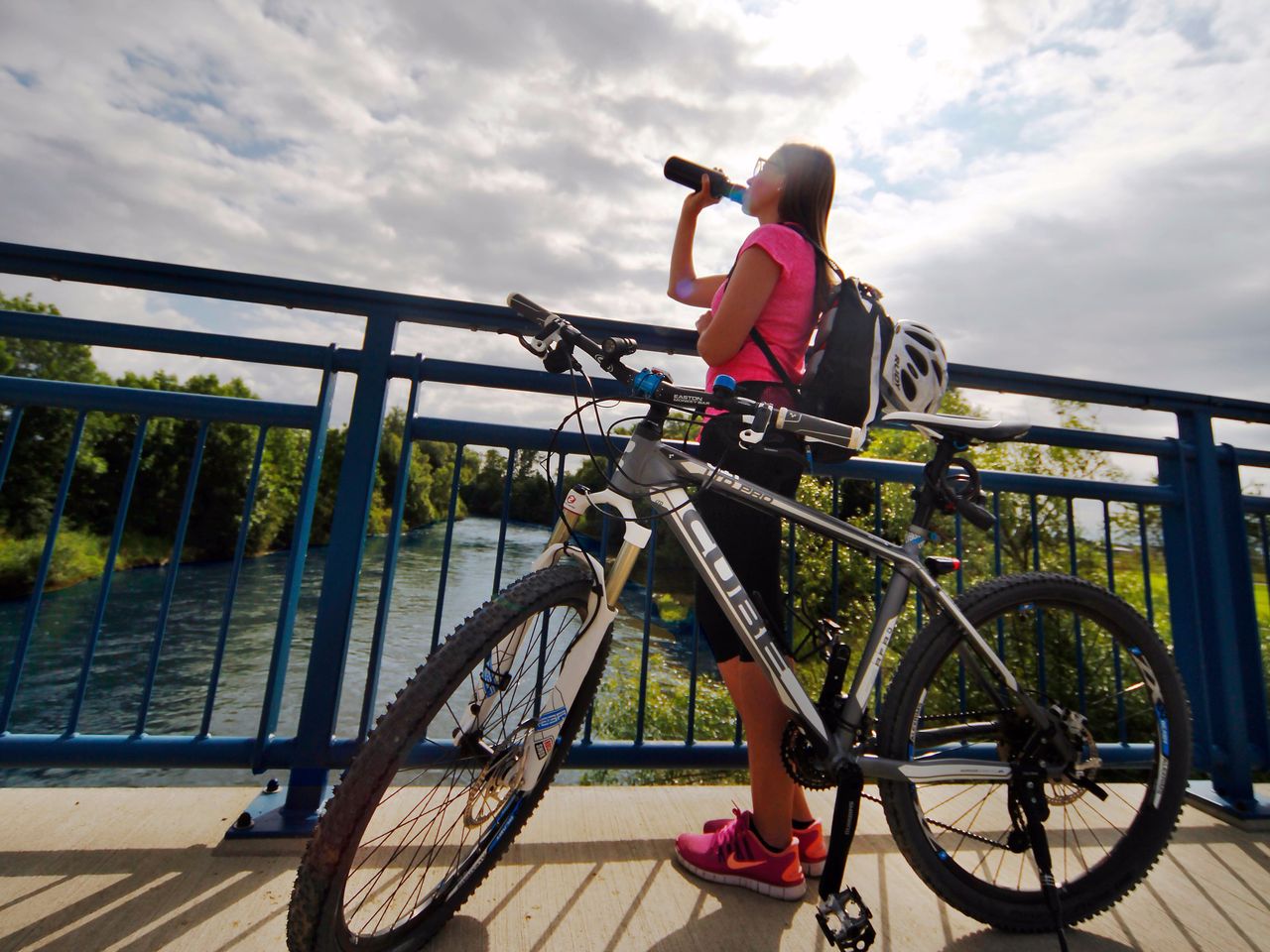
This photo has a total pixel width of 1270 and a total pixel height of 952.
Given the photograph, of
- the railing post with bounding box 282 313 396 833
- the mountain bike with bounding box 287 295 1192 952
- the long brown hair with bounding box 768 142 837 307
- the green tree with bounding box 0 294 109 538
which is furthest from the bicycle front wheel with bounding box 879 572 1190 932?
the green tree with bounding box 0 294 109 538

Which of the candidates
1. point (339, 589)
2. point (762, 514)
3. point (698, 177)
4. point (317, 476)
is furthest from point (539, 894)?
point (698, 177)

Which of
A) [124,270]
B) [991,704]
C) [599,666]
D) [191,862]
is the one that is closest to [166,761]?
[191,862]

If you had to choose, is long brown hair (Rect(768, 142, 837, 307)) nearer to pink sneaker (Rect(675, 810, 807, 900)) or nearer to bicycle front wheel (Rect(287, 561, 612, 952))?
bicycle front wheel (Rect(287, 561, 612, 952))

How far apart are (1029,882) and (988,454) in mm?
13170

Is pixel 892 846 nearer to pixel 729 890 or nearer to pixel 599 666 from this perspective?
pixel 729 890

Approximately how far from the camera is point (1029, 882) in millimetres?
1821

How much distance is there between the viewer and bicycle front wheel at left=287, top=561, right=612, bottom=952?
1151mm

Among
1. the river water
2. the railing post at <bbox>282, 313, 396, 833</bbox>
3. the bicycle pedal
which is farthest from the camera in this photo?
the river water

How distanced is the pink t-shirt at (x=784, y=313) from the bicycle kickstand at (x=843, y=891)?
3.30 ft

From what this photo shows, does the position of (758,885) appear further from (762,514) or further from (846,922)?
(762,514)

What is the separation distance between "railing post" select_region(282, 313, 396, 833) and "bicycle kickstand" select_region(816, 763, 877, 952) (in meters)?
1.38

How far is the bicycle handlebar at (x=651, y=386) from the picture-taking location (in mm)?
1453

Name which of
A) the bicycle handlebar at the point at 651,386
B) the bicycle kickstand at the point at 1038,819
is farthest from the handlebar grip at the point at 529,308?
the bicycle kickstand at the point at 1038,819

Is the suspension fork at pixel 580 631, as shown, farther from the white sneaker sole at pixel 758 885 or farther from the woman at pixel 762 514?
the white sneaker sole at pixel 758 885
